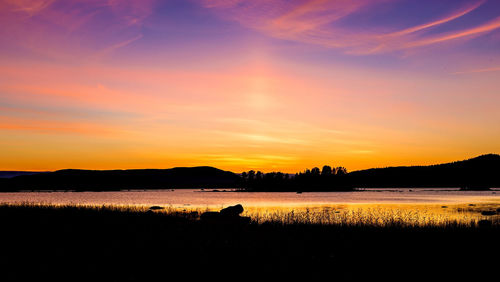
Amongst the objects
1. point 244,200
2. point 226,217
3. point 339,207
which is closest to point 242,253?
point 226,217

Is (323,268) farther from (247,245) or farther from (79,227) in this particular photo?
(79,227)

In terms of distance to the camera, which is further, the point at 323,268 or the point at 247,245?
the point at 247,245

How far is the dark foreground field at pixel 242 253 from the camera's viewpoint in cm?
1631

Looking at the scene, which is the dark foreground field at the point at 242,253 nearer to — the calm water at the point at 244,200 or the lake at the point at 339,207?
the lake at the point at 339,207

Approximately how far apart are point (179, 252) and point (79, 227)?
14.2 m

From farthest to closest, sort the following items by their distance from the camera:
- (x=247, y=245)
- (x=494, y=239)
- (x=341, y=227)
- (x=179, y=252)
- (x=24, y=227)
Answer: (x=341, y=227) → (x=24, y=227) → (x=494, y=239) → (x=247, y=245) → (x=179, y=252)

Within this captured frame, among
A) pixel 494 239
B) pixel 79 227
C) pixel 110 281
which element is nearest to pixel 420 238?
pixel 494 239

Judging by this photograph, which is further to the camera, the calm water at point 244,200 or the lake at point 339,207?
the calm water at point 244,200

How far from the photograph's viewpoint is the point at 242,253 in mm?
20828

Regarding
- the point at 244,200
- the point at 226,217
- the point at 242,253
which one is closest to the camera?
the point at 242,253

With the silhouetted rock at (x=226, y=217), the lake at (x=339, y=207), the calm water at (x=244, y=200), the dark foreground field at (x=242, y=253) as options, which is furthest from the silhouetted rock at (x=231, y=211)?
the calm water at (x=244, y=200)

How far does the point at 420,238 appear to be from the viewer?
1057 inches

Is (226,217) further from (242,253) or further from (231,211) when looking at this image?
(242,253)

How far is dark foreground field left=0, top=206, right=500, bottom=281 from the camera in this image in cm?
1631
